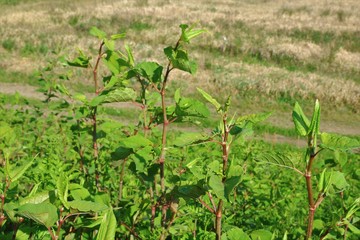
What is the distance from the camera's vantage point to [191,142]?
5.01ft

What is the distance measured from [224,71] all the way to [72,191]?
709 inches

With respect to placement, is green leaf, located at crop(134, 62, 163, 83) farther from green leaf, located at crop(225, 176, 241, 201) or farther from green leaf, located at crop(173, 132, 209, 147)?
green leaf, located at crop(225, 176, 241, 201)

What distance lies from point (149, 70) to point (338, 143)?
30.2 inches

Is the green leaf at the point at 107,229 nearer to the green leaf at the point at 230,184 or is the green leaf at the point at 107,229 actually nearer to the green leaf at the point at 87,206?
the green leaf at the point at 87,206

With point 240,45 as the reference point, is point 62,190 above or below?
above

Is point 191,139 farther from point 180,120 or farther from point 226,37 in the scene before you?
point 226,37

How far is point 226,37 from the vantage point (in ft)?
81.8

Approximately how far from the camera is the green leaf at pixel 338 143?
1.24 meters

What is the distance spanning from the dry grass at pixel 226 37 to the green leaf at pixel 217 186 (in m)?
13.7

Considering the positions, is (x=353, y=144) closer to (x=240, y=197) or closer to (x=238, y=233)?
(x=238, y=233)

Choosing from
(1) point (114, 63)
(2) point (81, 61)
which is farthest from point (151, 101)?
(2) point (81, 61)

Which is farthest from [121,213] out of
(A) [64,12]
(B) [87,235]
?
(A) [64,12]

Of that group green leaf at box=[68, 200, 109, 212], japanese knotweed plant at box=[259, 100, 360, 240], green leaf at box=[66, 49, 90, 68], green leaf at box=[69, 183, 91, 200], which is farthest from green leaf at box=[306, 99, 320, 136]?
green leaf at box=[66, 49, 90, 68]

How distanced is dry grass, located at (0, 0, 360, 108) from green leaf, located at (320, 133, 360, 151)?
1390 cm
